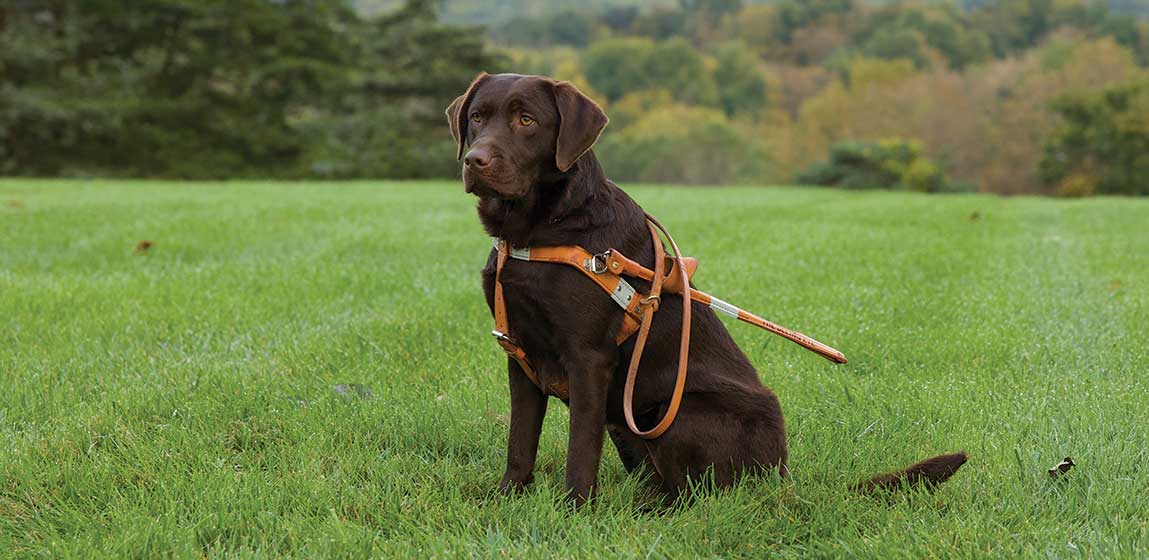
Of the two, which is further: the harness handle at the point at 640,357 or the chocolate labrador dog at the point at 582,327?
the harness handle at the point at 640,357

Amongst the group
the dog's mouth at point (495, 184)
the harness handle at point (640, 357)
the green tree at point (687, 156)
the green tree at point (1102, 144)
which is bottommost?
the green tree at point (687, 156)

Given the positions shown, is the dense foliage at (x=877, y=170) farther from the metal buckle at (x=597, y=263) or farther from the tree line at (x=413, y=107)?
the metal buckle at (x=597, y=263)

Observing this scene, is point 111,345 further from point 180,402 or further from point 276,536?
point 276,536

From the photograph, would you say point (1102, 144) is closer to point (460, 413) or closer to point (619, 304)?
point (460, 413)

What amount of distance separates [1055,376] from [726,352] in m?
1.99

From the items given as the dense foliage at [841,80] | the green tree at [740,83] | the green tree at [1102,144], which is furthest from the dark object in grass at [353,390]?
the green tree at [740,83]

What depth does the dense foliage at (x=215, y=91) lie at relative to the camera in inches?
1160

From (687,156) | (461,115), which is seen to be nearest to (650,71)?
(687,156)

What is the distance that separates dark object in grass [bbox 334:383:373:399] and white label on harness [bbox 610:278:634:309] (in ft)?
4.80

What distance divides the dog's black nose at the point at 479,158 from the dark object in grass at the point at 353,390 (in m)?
1.52

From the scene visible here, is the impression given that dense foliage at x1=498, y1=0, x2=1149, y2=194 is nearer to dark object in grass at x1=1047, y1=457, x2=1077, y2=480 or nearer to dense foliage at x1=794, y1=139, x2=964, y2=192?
dense foliage at x1=794, y1=139, x2=964, y2=192

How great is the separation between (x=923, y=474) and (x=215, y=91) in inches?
1321

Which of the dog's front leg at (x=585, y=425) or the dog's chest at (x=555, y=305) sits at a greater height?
the dog's chest at (x=555, y=305)

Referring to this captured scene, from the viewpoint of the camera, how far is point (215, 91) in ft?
107
